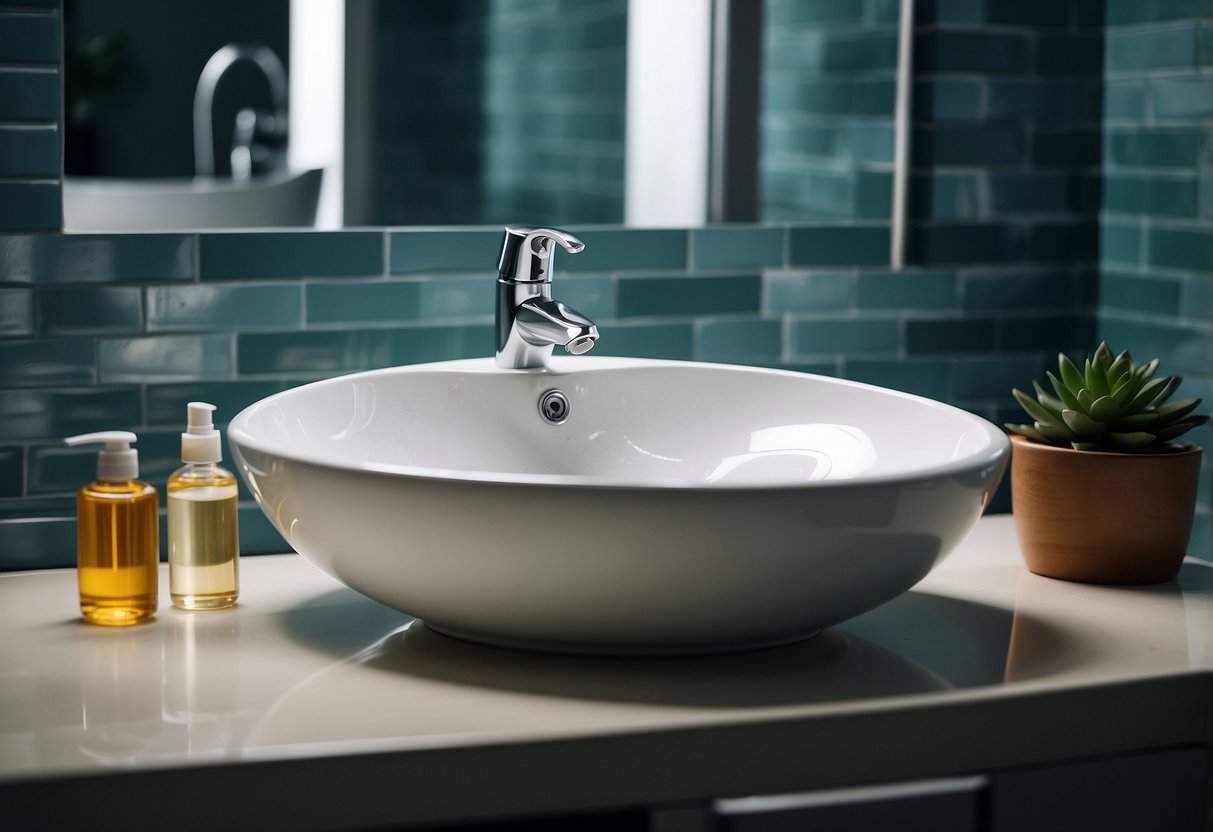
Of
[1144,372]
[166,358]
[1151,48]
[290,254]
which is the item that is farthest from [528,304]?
[1151,48]

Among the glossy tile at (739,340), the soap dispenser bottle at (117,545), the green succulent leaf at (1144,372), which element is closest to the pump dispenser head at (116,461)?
the soap dispenser bottle at (117,545)

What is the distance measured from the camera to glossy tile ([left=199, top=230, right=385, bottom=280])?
1.42 meters

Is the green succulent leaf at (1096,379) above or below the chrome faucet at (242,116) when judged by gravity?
below

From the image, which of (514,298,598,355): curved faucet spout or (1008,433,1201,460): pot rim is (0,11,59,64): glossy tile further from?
(1008,433,1201,460): pot rim

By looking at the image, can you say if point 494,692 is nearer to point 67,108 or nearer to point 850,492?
point 850,492

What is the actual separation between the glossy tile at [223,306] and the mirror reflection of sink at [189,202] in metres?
0.07

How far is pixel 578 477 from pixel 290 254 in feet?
1.60

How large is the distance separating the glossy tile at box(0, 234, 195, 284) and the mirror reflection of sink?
1.1 inches

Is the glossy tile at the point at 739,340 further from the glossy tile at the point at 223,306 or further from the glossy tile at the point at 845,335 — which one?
the glossy tile at the point at 223,306

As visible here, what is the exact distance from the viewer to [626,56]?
1645mm

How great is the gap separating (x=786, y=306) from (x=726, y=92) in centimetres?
25

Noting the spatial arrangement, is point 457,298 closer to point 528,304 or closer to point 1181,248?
point 528,304

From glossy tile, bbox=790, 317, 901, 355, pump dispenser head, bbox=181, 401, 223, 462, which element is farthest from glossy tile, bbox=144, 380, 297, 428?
glossy tile, bbox=790, 317, 901, 355

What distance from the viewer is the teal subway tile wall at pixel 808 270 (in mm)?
1376
